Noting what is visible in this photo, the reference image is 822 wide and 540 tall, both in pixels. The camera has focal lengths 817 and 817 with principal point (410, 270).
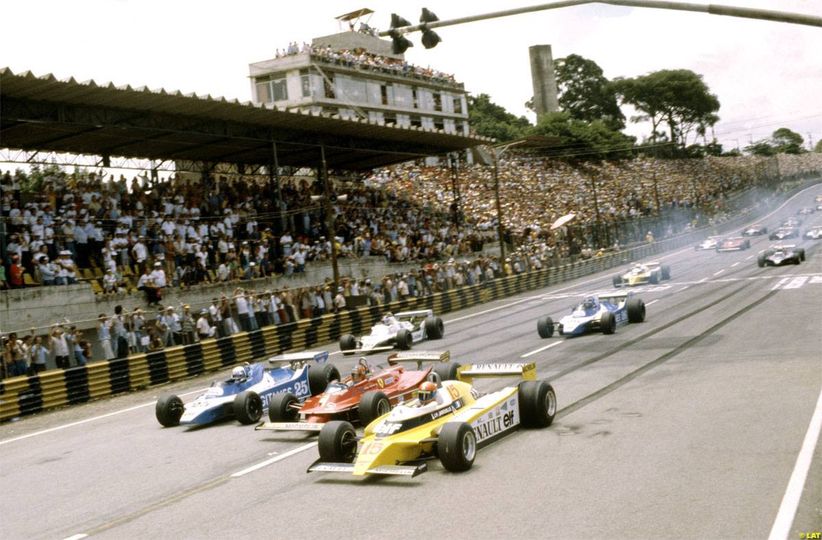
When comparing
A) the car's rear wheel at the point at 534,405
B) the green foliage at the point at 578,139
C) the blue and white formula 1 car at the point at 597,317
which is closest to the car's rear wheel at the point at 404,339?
the blue and white formula 1 car at the point at 597,317

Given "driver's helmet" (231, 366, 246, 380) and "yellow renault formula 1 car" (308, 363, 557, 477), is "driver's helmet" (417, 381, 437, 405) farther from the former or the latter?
"driver's helmet" (231, 366, 246, 380)

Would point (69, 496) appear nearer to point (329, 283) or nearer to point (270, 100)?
point (329, 283)

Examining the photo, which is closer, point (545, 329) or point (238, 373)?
point (238, 373)

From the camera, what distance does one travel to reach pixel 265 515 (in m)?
8.78

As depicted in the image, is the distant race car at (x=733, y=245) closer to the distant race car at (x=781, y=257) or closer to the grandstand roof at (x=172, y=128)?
the distant race car at (x=781, y=257)

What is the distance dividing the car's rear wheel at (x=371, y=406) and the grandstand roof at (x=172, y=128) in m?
17.8

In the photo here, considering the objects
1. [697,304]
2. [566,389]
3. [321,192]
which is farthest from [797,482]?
[321,192]

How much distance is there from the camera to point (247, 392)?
14.2m

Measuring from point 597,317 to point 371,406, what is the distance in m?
11.2

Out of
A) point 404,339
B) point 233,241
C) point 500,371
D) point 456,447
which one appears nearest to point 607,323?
point 404,339

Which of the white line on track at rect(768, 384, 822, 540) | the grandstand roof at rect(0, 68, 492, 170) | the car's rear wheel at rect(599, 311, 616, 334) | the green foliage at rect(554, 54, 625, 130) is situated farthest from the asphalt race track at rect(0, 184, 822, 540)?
the green foliage at rect(554, 54, 625, 130)

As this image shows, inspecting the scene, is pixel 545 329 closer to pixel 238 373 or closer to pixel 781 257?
pixel 238 373

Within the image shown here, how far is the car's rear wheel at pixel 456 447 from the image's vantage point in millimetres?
9641

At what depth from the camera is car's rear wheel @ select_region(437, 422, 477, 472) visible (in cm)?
964
